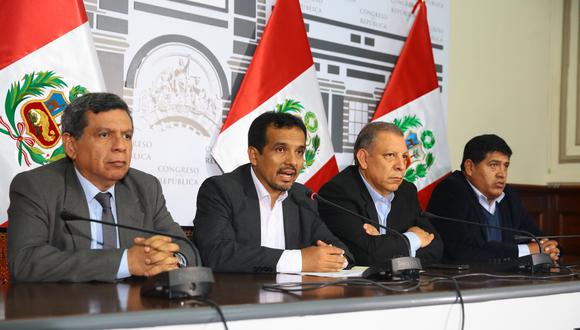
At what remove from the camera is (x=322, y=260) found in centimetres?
252

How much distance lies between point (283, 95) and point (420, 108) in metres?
1.11

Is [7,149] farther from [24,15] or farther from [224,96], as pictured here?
[224,96]

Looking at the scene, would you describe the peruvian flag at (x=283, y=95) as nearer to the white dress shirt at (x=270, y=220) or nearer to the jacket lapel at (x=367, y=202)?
the jacket lapel at (x=367, y=202)

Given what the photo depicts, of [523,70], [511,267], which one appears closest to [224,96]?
[511,267]

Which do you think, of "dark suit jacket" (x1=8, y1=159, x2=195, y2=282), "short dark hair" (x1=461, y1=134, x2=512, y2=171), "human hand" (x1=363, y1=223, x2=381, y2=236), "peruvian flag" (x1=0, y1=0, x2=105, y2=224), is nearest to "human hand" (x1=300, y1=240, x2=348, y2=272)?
"dark suit jacket" (x1=8, y1=159, x2=195, y2=282)

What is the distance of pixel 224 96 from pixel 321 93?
0.69m

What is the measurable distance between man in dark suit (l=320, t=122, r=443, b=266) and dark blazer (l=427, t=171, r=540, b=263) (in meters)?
0.31

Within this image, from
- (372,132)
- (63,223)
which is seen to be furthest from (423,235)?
(63,223)

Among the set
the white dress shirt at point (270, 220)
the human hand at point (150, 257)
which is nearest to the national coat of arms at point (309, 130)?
the white dress shirt at point (270, 220)

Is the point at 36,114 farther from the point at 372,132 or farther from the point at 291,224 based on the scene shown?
the point at 372,132

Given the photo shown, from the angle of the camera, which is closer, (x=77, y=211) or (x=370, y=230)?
(x=77, y=211)

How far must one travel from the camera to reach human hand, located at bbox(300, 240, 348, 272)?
2.51 metres

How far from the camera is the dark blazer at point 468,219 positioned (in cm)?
364

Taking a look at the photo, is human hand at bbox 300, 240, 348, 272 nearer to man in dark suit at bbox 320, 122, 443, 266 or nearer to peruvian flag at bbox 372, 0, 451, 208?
man in dark suit at bbox 320, 122, 443, 266
